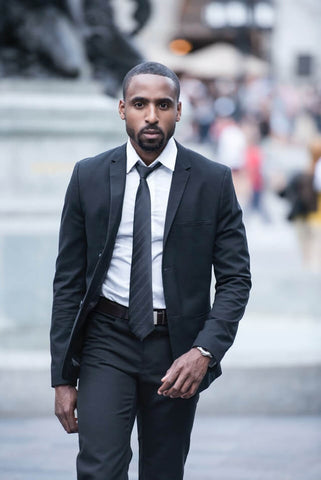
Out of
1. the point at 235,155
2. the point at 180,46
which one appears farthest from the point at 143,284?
the point at 180,46

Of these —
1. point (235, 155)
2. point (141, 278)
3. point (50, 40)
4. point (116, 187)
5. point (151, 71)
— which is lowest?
point (141, 278)

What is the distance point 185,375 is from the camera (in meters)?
3.79

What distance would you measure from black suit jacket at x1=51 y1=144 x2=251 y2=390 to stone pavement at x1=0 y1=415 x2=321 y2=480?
2.35 m

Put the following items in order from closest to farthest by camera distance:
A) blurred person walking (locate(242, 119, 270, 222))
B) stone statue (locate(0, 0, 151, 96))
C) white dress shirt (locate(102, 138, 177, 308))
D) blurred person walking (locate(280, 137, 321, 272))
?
white dress shirt (locate(102, 138, 177, 308)) < stone statue (locate(0, 0, 151, 96)) < blurred person walking (locate(280, 137, 321, 272)) < blurred person walking (locate(242, 119, 270, 222))

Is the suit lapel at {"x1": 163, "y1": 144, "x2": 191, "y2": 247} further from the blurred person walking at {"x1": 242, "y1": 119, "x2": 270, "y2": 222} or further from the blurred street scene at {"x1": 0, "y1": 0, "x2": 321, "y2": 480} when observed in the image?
the blurred person walking at {"x1": 242, "y1": 119, "x2": 270, "y2": 222}

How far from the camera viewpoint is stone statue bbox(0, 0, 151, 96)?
996 centimetres

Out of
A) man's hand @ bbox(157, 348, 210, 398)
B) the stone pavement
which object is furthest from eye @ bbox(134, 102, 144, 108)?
the stone pavement

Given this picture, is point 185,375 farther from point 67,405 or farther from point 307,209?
point 307,209

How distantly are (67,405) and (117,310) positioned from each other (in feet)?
1.26

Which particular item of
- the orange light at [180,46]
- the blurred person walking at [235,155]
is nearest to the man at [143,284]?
the blurred person walking at [235,155]

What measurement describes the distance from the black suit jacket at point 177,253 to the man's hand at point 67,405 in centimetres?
4

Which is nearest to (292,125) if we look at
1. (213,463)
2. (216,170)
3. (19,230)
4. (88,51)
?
(88,51)

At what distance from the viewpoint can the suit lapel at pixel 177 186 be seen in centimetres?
395

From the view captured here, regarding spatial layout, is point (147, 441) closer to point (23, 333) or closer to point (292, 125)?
point (23, 333)
